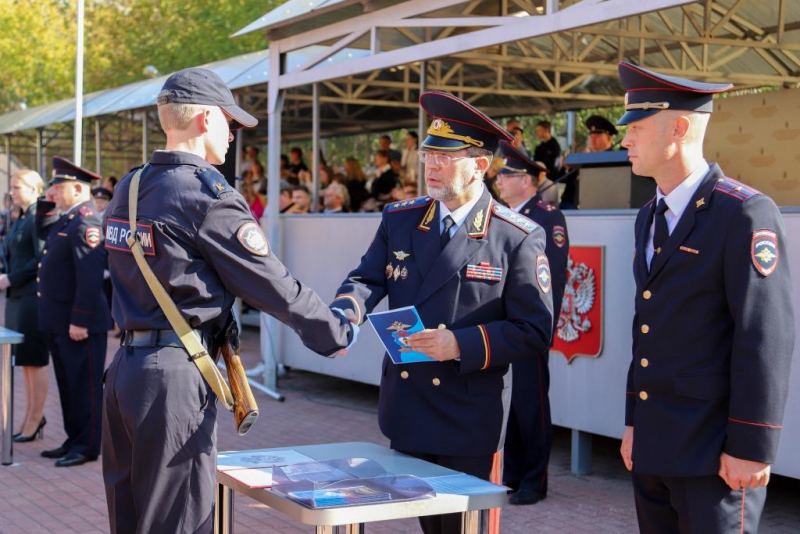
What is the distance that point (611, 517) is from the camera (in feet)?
18.4

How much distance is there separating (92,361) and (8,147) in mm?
19266

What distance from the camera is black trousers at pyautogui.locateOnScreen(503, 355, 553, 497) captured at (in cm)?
585

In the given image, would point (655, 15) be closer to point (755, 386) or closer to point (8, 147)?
point (755, 386)

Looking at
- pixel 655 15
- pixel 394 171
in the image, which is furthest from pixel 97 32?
pixel 655 15

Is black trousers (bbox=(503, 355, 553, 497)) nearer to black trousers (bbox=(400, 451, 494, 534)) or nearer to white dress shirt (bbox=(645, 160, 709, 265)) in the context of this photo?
black trousers (bbox=(400, 451, 494, 534))

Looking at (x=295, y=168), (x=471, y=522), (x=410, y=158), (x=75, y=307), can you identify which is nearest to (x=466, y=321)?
(x=471, y=522)

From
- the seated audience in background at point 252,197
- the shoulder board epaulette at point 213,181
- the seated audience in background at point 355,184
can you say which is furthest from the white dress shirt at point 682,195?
the seated audience in background at point 252,197

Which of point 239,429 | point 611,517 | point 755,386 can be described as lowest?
point 611,517

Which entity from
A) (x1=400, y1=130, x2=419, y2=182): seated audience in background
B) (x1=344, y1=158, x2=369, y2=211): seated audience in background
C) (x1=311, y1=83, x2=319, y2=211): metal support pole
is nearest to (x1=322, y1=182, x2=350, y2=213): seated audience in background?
(x1=311, y1=83, x2=319, y2=211): metal support pole

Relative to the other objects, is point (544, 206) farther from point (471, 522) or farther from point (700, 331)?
point (471, 522)

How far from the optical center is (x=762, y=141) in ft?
25.3

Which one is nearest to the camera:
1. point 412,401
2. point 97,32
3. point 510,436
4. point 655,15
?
point 412,401

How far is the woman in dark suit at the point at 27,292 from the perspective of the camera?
24.0 ft

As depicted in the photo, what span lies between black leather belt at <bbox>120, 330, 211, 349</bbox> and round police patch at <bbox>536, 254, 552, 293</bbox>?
1211 mm
